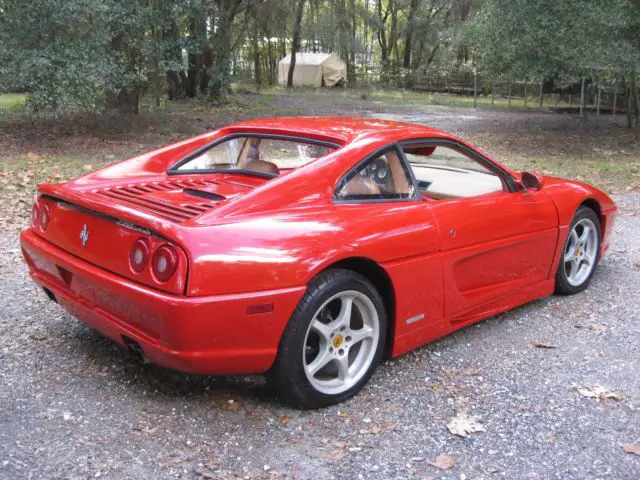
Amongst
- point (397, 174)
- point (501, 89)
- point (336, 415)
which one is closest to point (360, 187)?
point (397, 174)

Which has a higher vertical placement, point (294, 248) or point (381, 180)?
point (381, 180)

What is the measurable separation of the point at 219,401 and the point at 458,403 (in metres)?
1.23

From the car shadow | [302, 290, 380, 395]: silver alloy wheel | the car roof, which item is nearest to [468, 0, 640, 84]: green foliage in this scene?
the car roof

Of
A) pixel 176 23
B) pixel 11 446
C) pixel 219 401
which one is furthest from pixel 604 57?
pixel 11 446

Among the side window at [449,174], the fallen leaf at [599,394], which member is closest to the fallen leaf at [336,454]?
the fallen leaf at [599,394]

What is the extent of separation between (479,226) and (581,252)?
1602 millimetres

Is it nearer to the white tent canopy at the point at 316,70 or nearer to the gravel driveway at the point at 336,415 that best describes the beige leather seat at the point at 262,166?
the gravel driveway at the point at 336,415

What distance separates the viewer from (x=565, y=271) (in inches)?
199

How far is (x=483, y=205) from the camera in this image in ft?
13.5

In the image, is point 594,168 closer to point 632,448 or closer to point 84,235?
point 632,448

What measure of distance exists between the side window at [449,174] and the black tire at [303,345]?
46.7 inches

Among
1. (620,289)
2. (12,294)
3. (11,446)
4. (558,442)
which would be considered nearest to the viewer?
(11,446)

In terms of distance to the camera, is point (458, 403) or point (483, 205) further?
point (483, 205)

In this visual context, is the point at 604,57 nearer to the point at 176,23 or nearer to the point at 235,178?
the point at 176,23
